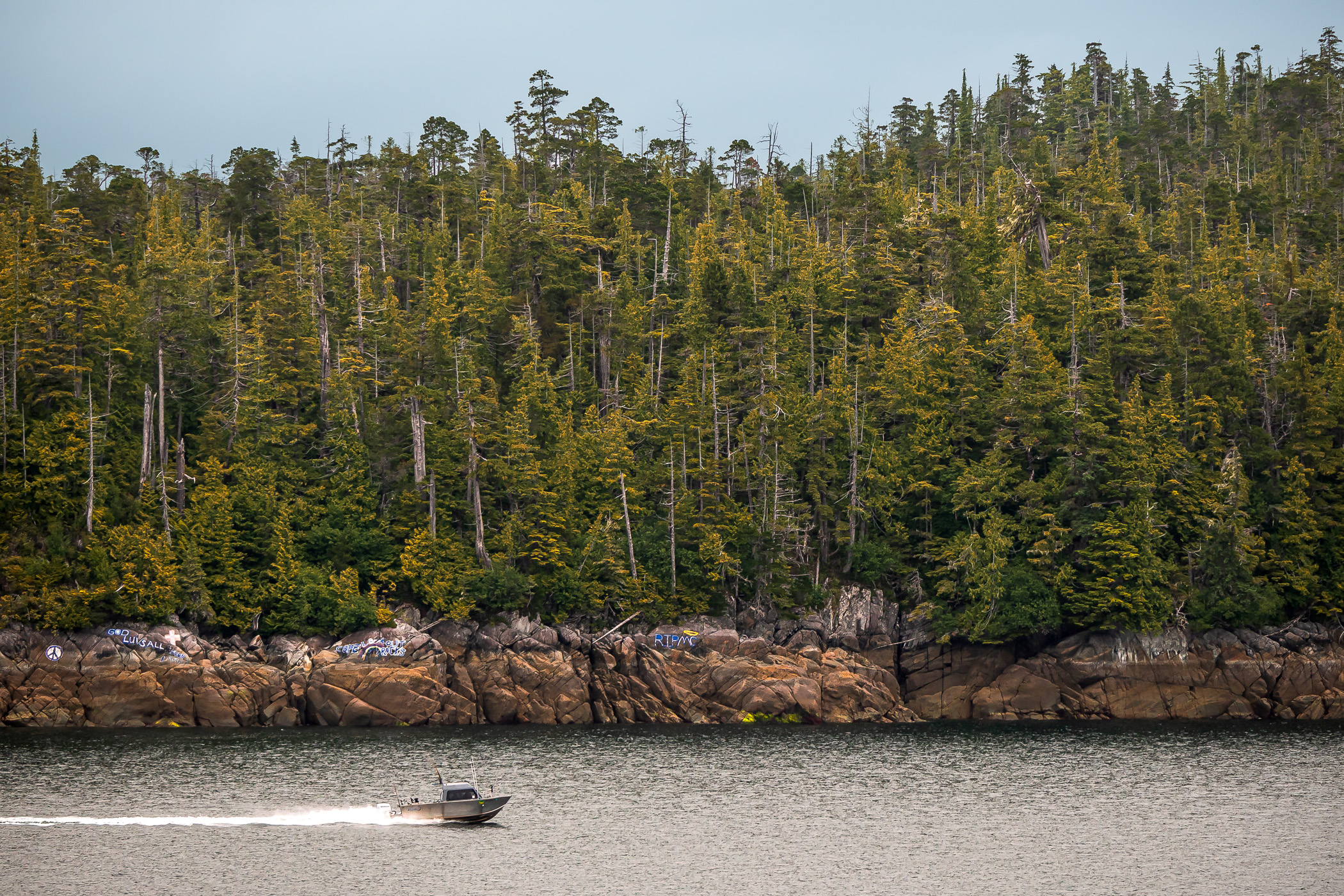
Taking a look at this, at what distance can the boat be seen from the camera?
43.6 metres

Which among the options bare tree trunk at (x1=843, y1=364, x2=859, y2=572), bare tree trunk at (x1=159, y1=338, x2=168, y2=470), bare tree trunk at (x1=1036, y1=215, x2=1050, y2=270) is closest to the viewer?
bare tree trunk at (x1=159, y1=338, x2=168, y2=470)

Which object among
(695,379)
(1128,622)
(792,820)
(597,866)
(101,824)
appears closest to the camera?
(597,866)

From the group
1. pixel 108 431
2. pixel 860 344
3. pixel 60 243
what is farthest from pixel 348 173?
pixel 860 344

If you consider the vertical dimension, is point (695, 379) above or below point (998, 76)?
below

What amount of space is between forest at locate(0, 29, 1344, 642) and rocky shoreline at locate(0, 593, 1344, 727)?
70.7 inches

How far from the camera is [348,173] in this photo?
122 metres

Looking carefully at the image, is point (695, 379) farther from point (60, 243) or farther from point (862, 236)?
point (60, 243)

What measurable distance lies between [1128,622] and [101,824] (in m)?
56.7

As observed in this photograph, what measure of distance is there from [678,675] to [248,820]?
32.4 metres

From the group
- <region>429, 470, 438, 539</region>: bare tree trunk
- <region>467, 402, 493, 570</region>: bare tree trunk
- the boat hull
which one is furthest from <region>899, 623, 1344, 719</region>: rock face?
the boat hull

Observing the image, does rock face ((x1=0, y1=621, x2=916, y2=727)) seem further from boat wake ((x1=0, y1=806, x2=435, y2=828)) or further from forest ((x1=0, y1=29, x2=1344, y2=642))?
boat wake ((x1=0, y1=806, x2=435, y2=828))

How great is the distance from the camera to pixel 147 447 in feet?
239

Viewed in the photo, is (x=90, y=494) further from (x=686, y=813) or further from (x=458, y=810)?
(x=686, y=813)

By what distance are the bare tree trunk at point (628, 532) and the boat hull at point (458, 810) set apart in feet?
103
